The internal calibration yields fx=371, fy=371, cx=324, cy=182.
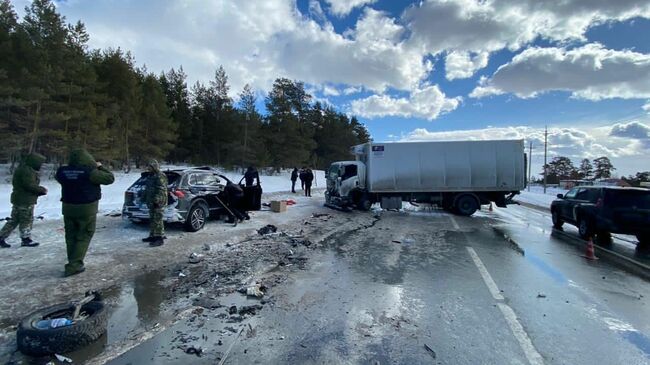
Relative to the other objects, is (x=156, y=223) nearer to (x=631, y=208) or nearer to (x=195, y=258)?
(x=195, y=258)

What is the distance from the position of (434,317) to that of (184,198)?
288 inches


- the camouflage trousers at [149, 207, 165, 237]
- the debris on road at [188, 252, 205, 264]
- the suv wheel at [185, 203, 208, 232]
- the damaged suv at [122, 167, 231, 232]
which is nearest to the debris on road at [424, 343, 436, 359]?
the debris on road at [188, 252, 205, 264]

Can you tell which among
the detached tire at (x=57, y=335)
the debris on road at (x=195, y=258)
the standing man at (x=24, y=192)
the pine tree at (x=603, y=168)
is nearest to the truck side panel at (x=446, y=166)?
the debris on road at (x=195, y=258)

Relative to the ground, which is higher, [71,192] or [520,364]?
[71,192]

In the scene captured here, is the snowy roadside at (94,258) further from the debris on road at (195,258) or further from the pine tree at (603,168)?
the pine tree at (603,168)

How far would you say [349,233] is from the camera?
11.2 m

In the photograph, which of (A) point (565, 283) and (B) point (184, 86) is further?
(B) point (184, 86)

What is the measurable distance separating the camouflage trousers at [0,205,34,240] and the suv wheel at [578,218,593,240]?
47.4 feet

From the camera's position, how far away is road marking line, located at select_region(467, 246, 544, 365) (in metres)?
3.59

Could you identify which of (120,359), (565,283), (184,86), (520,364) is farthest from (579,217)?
(184,86)

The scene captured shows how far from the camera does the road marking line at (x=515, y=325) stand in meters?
3.59

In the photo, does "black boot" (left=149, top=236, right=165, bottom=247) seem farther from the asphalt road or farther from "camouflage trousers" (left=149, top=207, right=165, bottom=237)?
the asphalt road

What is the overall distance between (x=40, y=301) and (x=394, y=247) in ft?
22.8

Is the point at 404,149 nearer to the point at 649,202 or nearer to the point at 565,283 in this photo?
the point at 649,202
